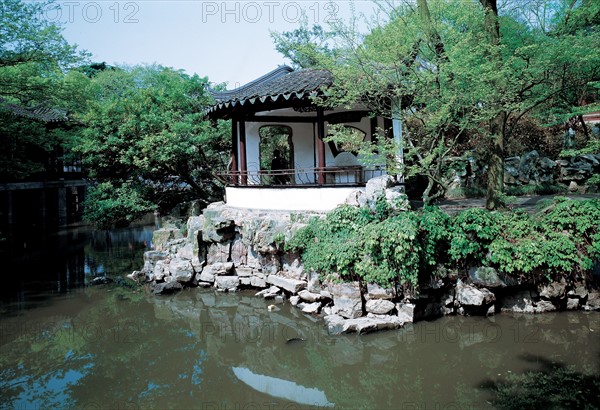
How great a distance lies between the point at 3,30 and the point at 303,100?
9.48 meters

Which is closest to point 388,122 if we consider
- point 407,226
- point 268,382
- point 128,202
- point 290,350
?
point 407,226

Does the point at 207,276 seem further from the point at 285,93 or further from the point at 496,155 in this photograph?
the point at 496,155

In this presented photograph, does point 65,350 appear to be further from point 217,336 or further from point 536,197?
A: point 536,197

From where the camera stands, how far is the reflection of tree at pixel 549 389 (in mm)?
5277

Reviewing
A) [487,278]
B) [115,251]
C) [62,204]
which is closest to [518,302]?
[487,278]

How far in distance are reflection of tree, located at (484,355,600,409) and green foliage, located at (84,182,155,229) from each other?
12.9 metres

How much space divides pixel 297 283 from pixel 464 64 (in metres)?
5.86

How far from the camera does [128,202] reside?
15.1 meters

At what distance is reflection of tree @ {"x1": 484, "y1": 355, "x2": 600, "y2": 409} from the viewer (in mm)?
5277

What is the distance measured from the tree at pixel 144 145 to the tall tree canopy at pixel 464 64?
22.7ft

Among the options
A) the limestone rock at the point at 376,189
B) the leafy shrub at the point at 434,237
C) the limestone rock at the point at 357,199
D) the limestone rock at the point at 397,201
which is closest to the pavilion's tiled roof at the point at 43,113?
the limestone rock at the point at 357,199

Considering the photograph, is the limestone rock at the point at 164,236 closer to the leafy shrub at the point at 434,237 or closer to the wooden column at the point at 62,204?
the leafy shrub at the point at 434,237

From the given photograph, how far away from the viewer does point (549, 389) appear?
559cm

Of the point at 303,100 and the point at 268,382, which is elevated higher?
the point at 303,100
